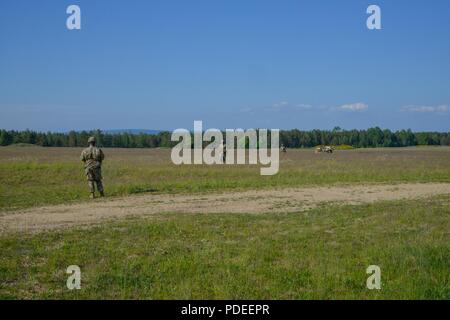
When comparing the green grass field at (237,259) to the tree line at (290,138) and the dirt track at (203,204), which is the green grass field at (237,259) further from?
the tree line at (290,138)

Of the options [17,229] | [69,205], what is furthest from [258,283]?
[69,205]

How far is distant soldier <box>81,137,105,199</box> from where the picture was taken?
66.3ft

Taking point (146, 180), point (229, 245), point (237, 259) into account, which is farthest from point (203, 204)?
point (146, 180)

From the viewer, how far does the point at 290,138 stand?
172 metres

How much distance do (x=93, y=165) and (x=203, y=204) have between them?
18.2ft

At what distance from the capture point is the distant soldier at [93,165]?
20.2 meters

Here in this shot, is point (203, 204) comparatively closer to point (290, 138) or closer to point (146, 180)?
point (146, 180)

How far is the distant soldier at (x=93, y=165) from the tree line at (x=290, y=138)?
127 m

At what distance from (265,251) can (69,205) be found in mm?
Answer: 10138

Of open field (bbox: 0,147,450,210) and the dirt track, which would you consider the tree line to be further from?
the dirt track

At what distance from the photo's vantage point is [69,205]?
1753cm

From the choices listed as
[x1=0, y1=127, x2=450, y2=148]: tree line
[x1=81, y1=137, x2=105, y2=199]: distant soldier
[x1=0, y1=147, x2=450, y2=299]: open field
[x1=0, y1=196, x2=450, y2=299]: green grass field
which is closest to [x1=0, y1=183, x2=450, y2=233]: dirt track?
[x1=0, y1=147, x2=450, y2=299]: open field

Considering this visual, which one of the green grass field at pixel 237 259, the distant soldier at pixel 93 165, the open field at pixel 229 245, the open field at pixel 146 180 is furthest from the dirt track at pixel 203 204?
the open field at pixel 146 180

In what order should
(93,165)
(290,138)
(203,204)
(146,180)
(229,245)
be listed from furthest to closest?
(290,138), (146,180), (93,165), (203,204), (229,245)
